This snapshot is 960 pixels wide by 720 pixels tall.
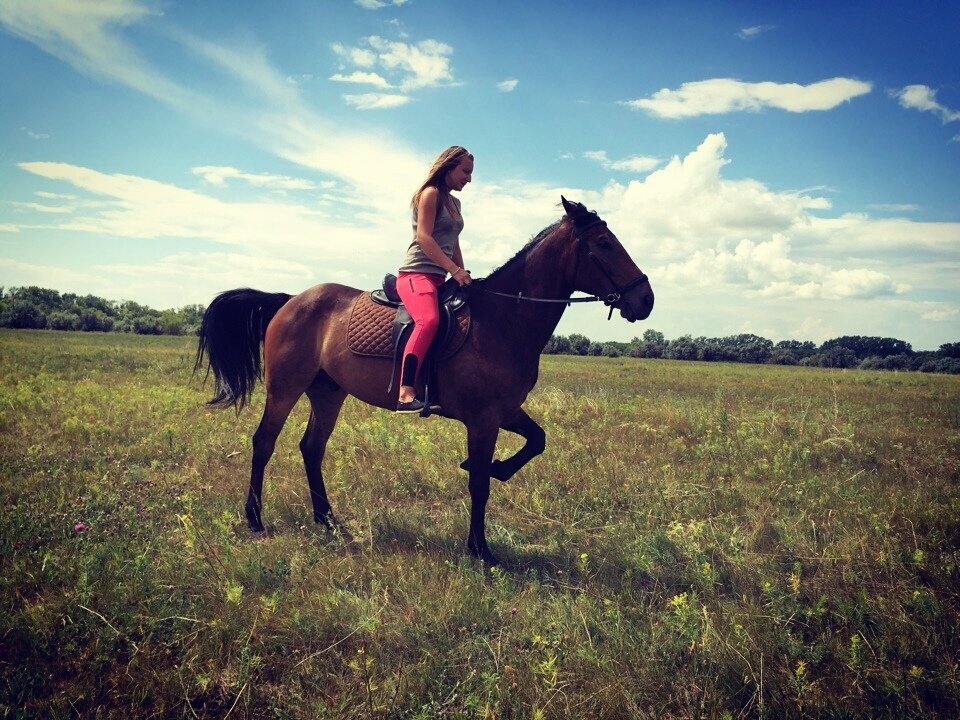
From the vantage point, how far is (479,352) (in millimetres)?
5219

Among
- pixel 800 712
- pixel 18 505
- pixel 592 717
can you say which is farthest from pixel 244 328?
pixel 800 712

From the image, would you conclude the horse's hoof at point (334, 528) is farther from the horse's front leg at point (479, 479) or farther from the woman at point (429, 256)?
the woman at point (429, 256)

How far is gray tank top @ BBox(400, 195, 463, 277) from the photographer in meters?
5.33

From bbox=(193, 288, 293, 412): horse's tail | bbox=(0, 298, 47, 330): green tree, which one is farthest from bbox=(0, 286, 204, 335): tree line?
bbox=(193, 288, 293, 412): horse's tail

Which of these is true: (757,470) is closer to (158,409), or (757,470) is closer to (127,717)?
(127,717)

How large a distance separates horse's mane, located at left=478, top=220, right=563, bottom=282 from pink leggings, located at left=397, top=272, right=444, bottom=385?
0.58 meters

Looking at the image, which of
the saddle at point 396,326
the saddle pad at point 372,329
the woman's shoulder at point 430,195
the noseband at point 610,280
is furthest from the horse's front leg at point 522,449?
the woman's shoulder at point 430,195

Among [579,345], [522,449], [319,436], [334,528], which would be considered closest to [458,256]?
[522,449]

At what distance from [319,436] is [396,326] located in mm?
1749

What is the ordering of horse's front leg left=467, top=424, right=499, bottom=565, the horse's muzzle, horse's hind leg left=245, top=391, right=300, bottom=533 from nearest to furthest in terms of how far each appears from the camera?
the horse's muzzle, horse's front leg left=467, top=424, right=499, bottom=565, horse's hind leg left=245, top=391, right=300, bottom=533

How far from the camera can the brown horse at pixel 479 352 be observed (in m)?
5.04

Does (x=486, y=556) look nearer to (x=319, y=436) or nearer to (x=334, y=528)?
(x=334, y=528)

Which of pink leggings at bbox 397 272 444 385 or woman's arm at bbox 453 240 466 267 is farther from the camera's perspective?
woman's arm at bbox 453 240 466 267

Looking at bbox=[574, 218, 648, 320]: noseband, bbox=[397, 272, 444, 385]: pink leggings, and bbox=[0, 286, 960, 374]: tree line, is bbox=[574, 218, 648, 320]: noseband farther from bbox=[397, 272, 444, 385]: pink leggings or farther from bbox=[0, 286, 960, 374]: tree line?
bbox=[0, 286, 960, 374]: tree line
